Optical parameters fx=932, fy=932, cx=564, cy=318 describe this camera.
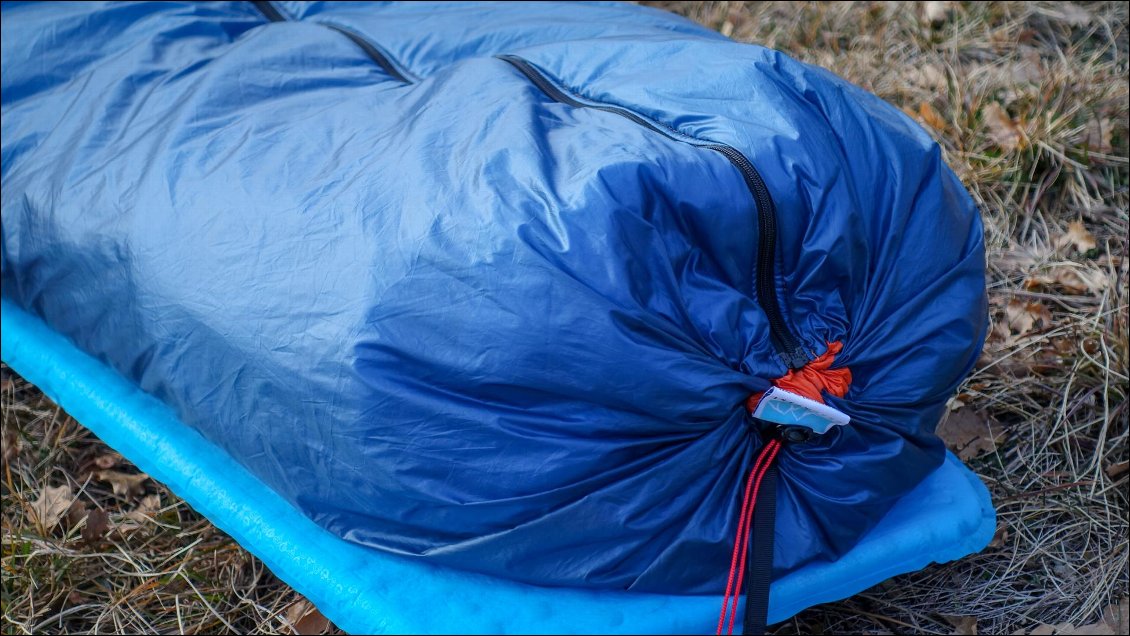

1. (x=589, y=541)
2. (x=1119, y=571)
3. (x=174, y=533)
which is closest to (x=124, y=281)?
(x=174, y=533)

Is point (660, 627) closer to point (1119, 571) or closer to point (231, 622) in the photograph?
point (231, 622)

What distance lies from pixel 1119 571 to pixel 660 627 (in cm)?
92

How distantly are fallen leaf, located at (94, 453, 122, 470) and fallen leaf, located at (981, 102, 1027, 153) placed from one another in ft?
7.29

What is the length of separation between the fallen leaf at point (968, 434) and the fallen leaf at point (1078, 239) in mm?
604

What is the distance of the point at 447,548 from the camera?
4.46ft

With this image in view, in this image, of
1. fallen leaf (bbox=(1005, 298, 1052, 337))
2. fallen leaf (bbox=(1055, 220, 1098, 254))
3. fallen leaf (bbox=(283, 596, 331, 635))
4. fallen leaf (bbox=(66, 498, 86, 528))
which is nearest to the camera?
fallen leaf (bbox=(283, 596, 331, 635))

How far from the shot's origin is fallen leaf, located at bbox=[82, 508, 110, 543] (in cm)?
179

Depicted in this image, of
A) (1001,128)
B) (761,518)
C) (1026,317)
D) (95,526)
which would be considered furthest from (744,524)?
(1001,128)

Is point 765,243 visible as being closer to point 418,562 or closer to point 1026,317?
point 418,562

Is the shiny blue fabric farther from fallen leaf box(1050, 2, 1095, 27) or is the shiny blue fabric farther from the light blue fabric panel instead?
fallen leaf box(1050, 2, 1095, 27)

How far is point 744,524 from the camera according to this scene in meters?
1.34

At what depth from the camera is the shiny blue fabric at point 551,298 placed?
128 cm

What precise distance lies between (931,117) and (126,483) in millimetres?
2167

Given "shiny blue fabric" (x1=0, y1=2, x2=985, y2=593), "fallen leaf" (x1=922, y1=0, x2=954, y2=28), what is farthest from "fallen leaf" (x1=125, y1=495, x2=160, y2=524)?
"fallen leaf" (x1=922, y1=0, x2=954, y2=28)
